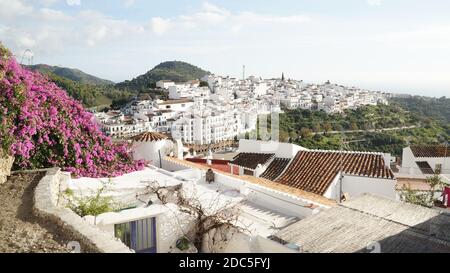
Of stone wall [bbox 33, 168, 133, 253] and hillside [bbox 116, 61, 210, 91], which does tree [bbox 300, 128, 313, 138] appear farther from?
stone wall [bbox 33, 168, 133, 253]

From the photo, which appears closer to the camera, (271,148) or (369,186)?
(369,186)

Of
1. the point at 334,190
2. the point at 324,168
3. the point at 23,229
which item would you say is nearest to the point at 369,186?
the point at 334,190

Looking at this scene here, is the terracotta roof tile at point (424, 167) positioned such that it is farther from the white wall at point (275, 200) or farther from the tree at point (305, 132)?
the tree at point (305, 132)

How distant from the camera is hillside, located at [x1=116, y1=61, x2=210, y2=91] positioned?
111812 mm

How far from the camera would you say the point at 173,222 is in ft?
22.8

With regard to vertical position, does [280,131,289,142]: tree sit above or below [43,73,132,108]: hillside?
below

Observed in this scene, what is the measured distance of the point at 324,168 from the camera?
40.0 feet

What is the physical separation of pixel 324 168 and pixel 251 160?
2979 millimetres

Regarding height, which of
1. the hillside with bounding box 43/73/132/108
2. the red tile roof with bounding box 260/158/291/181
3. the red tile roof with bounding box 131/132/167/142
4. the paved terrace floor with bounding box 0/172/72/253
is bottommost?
the red tile roof with bounding box 260/158/291/181

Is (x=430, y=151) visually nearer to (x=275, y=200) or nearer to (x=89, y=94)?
(x=275, y=200)

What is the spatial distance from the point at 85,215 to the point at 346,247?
425 cm

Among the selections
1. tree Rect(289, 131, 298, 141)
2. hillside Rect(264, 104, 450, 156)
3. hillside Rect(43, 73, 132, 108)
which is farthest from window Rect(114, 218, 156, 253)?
hillside Rect(43, 73, 132, 108)

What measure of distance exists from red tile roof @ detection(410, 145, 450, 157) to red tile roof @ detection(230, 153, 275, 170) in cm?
1316
